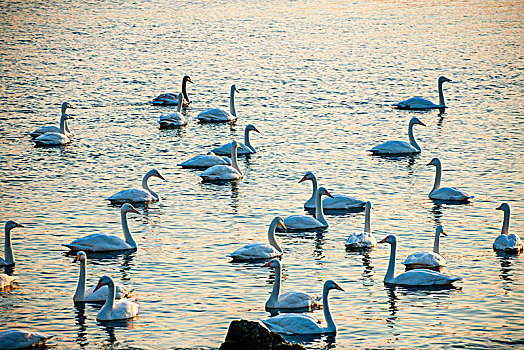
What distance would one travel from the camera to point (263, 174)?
1061 inches

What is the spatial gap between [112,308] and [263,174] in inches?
466

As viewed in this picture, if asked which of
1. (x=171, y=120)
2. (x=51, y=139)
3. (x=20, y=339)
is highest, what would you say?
(x=171, y=120)

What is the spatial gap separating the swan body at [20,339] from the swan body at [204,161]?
1333 cm

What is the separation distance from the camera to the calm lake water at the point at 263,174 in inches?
634

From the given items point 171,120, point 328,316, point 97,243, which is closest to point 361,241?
point 328,316

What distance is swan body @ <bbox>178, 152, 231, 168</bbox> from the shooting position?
1084 inches

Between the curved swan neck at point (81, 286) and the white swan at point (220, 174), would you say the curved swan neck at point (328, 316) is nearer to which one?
the curved swan neck at point (81, 286)

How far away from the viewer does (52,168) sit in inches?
1087

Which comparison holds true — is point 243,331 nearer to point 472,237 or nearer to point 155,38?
point 472,237

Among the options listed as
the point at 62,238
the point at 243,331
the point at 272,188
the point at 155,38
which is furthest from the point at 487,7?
the point at 243,331

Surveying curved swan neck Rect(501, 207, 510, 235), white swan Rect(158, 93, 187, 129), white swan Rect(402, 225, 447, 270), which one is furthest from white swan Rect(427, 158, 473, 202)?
white swan Rect(158, 93, 187, 129)

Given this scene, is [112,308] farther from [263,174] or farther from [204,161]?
[204,161]

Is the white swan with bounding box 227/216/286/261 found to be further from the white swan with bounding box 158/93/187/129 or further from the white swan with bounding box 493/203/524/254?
the white swan with bounding box 158/93/187/129

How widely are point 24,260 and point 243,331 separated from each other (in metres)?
7.79
